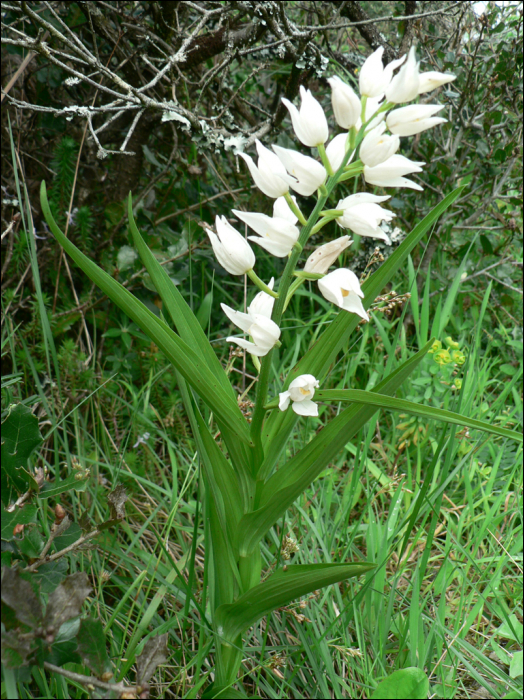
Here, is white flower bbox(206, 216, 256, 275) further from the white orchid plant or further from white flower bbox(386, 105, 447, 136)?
white flower bbox(386, 105, 447, 136)

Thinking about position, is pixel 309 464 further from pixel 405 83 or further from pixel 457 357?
Result: pixel 457 357

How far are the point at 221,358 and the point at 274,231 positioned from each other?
1060 millimetres

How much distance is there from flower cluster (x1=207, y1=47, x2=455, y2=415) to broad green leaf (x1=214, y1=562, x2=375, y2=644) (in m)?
0.23

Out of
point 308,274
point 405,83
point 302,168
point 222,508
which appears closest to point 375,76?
point 405,83

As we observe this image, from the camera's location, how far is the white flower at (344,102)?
719mm

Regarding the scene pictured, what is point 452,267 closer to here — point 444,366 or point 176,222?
point 444,366

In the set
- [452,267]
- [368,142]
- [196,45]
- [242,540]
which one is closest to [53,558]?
[242,540]

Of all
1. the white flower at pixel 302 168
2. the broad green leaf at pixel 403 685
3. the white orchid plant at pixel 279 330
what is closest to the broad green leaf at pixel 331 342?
the white orchid plant at pixel 279 330

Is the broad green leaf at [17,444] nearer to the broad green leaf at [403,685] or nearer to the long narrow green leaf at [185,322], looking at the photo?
the long narrow green leaf at [185,322]

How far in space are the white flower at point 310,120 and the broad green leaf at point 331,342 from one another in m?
0.24

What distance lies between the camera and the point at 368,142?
28.9 inches

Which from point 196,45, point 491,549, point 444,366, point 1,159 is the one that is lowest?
point 491,549

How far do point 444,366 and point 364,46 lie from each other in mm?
1945

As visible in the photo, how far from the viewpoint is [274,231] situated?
78 centimetres
